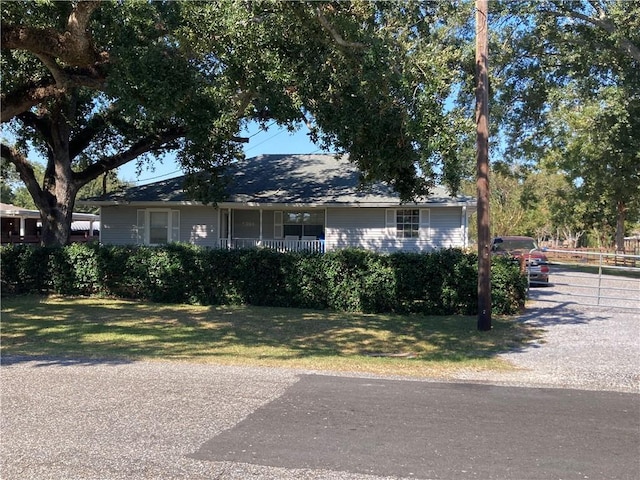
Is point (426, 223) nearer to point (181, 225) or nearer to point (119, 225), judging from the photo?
point (181, 225)

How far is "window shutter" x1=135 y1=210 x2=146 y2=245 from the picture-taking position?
69.6ft

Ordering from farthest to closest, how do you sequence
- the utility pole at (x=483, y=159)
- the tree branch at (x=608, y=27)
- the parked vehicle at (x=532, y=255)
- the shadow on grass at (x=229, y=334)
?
1. the tree branch at (x=608, y=27)
2. the parked vehicle at (x=532, y=255)
3. the utility pole at (x=483, y=159)
4. the shadow on grass at (x=229, y=334)

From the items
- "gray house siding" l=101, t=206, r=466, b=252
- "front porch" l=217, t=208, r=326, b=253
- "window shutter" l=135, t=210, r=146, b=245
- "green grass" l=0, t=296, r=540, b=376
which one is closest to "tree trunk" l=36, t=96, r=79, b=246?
"gray house siding" l=101, t=206, r=466, b=252

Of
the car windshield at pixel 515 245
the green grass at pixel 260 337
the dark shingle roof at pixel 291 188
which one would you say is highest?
the dark shingle roof at pixel 291 188

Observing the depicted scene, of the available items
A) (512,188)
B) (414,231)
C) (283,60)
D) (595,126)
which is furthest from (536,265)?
(512,188)

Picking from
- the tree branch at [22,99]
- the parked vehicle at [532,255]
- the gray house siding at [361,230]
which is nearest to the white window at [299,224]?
the gray house siding at [361,230]

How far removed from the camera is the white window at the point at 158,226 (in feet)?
69.4

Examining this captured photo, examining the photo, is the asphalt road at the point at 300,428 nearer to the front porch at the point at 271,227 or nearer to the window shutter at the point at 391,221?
the window shutter at the point at 391,221

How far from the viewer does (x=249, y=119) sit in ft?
51.6

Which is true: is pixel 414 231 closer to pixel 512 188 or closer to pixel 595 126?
pixel 595 126

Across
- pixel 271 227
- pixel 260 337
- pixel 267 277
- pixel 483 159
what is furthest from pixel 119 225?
pixel 483 159

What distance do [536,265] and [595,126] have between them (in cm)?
→ 707

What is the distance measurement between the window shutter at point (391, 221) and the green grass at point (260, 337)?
23.8 ft

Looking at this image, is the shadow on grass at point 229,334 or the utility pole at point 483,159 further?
the utility pole at point 483,159
